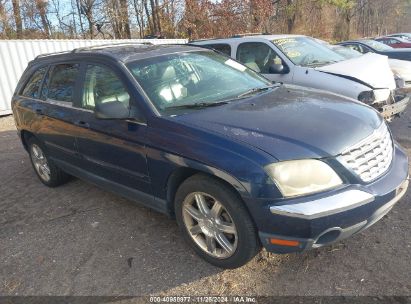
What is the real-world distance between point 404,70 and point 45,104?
7.66 m

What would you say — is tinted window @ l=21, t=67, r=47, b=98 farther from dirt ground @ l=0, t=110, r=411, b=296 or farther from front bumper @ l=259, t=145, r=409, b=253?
front bumper @ l=259, t=145, r=409, b=253

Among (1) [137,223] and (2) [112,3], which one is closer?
(1) [137,223]

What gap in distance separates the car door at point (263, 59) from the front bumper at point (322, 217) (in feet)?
13.5

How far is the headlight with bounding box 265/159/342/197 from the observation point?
99.0 inches

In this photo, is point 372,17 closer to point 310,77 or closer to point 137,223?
point 310,77

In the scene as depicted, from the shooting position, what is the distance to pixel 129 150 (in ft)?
11.2

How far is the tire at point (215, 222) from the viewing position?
2732mm

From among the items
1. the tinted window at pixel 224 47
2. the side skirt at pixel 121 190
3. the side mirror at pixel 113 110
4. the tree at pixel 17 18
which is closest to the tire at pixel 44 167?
the side skirt at pixel 121 190

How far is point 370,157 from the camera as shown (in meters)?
2.82

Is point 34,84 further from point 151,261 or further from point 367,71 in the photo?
point 367,71

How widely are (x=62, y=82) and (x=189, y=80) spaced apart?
165 cm

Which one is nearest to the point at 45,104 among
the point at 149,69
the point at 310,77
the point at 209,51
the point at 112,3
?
the point at 149,69

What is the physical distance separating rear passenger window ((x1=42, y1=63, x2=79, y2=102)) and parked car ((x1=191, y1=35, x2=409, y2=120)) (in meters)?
3.43

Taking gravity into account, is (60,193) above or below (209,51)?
below
